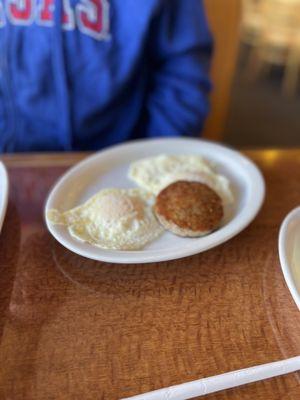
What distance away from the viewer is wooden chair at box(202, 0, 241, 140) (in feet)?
2.97

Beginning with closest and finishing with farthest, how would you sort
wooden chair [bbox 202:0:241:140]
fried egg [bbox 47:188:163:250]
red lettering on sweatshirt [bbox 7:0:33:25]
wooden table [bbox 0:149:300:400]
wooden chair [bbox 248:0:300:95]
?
wooden table [bbox 0:149:300:400], fried egg [bbox 47:188:163:250], red lettering on sweatshirt [bbox 7:0:33:25], wooden chair [bbox 202:0:241:140], wooden chair [bbox 248:0:300:95]

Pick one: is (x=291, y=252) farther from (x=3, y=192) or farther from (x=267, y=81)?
(x=267, y=81)

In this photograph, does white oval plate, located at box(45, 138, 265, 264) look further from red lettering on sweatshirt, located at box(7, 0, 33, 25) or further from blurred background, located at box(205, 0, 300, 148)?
blurred background, located at box(205, 0, 300, 148)

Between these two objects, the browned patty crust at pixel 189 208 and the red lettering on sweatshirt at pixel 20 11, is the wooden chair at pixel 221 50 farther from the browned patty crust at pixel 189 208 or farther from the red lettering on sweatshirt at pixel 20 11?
the browned patty crust at pixel 189 208

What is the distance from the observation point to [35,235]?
591 millimetres

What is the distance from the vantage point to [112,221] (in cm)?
56

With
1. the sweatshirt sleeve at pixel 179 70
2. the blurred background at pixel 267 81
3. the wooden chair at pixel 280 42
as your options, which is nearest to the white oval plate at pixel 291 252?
the sweatshirt sleeve at pixel 179 70

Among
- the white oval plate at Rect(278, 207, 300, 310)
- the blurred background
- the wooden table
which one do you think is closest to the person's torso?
the wooden table

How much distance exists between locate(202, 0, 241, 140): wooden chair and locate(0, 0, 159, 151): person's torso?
0.20m

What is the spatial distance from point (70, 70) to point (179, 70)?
0.20m

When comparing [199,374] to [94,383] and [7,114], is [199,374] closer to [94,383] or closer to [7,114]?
[94,383]

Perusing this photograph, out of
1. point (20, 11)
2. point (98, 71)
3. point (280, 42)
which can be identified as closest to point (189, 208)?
point (98, 71)

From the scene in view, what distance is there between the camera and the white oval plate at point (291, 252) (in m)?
0.49

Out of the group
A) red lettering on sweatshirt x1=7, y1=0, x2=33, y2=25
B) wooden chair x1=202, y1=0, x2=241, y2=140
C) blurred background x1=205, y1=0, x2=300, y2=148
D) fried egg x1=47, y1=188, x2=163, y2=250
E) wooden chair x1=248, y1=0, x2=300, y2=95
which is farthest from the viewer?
wooden chair x1=248, y1=0, x2=300, y2=95
